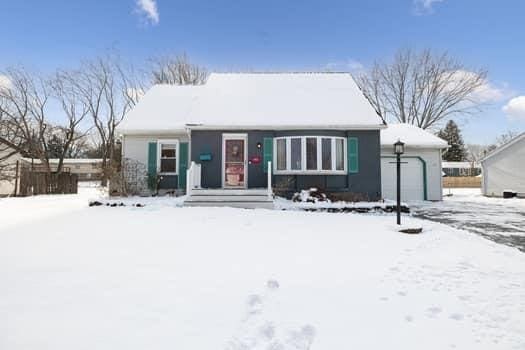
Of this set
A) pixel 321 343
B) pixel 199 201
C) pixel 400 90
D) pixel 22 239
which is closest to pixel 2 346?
pixel 321 343

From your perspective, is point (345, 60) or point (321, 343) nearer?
point (321, 343)

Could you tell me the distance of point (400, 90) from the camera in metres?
26.3

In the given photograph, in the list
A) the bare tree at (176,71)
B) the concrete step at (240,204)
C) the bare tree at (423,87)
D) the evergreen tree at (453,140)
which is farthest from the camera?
the evergreen tree at (453,140)

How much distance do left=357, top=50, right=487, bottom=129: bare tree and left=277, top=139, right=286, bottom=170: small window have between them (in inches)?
686

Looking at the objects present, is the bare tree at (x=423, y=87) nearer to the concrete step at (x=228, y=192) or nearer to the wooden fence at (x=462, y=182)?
the wooden fence at (x=462, y=182)

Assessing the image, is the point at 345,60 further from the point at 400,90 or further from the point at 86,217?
the point at 86,217

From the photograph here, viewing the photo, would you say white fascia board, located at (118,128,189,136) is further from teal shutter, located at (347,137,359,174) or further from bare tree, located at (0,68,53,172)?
bare tree, located at (0,68,53,172)

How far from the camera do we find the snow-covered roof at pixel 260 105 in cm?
1149

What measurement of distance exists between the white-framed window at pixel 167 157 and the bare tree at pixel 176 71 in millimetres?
13673

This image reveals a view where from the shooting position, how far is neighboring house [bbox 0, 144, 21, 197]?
1584 cm

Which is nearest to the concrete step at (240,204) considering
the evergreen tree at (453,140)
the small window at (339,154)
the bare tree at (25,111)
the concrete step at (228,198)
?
the concrete step at (228,198)

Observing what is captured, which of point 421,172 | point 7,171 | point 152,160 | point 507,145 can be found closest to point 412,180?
point 421,172

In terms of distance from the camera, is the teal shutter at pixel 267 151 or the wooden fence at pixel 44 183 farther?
the wooden fence at pixel 44 183

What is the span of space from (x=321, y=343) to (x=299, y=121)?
31.8 feet
